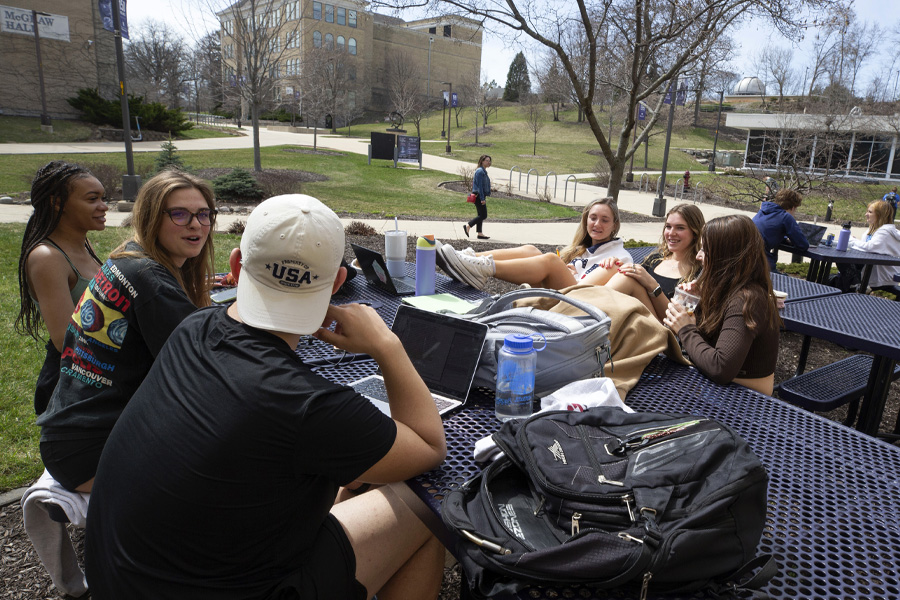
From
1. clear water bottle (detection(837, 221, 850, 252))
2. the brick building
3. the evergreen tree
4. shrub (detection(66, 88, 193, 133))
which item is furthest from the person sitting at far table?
the evergreen tree

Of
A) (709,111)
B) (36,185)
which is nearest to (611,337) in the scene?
(36,185)

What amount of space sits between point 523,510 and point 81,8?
44962 millimetres

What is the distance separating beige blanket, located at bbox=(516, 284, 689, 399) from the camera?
2424mm

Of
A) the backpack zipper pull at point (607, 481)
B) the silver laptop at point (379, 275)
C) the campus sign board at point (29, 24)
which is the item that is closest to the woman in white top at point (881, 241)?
the silver laptop at point (379, 275)

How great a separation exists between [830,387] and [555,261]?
1.91m

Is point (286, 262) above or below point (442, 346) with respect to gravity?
above

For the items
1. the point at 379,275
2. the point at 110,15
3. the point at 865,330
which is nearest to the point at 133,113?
the point at 110,15

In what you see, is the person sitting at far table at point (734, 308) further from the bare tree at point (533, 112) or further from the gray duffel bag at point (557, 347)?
the bare tree at point (533, 112)

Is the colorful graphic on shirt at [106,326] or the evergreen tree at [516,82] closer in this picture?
the colorful graphic on shirt at [106,326]

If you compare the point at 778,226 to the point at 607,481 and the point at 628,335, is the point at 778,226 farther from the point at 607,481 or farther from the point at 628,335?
the point at 607,481

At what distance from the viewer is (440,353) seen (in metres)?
2.24

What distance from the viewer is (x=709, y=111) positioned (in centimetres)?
6481

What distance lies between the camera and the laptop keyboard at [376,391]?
214 centimetres

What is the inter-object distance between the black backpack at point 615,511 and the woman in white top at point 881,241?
270 inches
